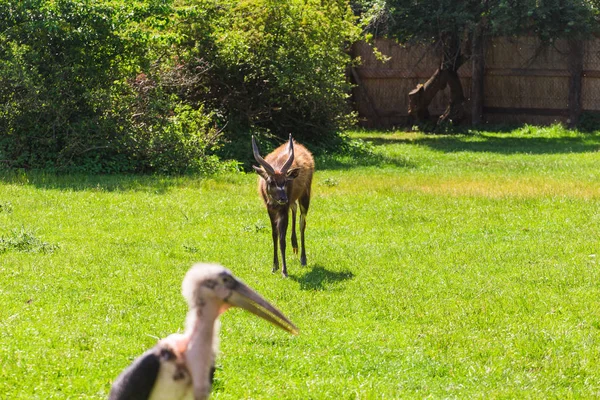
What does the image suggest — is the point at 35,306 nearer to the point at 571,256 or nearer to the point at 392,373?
the point at 392,373

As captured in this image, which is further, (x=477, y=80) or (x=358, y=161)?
(x=477, y=80)

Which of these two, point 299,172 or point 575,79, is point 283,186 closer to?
point 299,172

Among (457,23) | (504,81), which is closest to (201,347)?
(457,23)

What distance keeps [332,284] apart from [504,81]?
22087mm

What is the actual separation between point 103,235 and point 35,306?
3.62 metres

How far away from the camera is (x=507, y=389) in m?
6.99

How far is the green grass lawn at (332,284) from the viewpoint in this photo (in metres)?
7.22

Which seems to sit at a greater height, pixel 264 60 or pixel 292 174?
pixel 264 60

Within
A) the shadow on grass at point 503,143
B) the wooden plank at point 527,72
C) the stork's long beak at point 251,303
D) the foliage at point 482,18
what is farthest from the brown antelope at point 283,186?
the wooden plank at point 527,72

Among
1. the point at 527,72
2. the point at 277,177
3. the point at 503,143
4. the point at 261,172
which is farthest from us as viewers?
the point at 527,72

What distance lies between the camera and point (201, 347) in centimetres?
417

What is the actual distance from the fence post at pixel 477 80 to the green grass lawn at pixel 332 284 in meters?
12.4

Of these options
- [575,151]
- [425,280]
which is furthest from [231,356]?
[575,151]

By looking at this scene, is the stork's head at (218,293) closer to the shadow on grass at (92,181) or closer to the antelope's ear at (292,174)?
the antelope's ear at (292,174)
